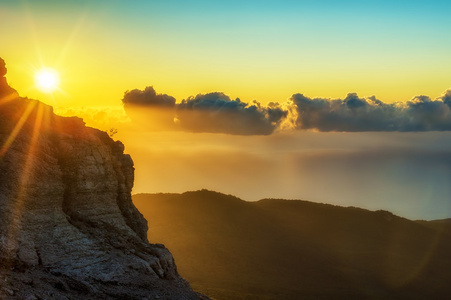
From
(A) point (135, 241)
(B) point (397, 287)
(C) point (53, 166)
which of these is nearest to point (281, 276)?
(B) point (397, 287)

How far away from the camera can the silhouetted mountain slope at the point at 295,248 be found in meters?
72.0

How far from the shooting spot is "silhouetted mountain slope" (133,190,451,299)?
7200 centimetres

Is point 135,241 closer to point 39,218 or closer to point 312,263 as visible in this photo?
point 39,218

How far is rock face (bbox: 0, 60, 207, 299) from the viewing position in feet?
94.9

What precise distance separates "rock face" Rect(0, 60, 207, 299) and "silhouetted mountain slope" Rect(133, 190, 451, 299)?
25.8 m

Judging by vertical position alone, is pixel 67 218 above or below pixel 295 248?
above

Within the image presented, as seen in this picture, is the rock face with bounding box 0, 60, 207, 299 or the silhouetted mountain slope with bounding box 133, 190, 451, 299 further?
the silhouetted mountain slope with bounding box 133, 190, 451, 299

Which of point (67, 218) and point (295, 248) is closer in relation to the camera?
point (67, 218)

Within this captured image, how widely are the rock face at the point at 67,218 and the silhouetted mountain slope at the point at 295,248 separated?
2577 cm

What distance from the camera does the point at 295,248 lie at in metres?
90.2

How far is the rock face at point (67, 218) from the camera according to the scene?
28.9 metres

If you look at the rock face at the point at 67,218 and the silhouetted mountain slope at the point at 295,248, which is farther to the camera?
the silhouetted mountain slope at the point at 295,248

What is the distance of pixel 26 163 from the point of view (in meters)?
33.1

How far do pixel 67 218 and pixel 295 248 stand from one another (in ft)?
203
